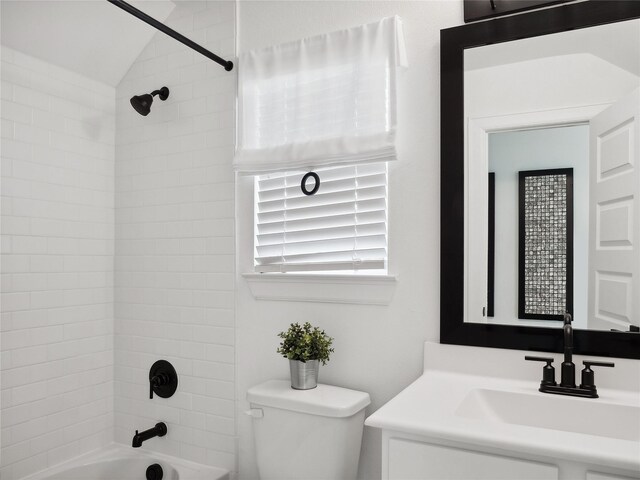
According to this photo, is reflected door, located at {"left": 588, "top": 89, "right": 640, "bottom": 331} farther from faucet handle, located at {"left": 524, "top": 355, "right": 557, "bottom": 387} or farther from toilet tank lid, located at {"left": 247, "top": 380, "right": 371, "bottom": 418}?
toilet tank lid, located at {"left": 247, "top": 380, "right": 371, "bottom": 418}

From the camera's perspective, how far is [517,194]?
1593 mm

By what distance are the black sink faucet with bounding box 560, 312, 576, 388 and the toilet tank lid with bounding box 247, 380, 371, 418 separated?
2.10 ft

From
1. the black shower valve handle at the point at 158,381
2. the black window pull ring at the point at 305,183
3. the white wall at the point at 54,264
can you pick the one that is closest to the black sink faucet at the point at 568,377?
the black window pull ring at the point at 305,183

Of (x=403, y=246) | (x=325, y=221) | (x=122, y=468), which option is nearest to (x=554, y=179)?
(x=403, y=246)

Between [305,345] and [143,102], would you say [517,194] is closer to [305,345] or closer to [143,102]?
[305,345]

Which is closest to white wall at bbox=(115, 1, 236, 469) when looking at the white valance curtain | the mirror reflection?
the white valance curtain

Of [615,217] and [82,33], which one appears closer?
[615,217]

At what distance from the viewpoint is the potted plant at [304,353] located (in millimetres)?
1779

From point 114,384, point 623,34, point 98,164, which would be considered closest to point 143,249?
point 98,164

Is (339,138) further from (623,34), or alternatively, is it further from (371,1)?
(623,34)

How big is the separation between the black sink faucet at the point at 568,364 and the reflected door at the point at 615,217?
0.11m

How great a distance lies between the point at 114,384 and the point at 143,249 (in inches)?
26.4

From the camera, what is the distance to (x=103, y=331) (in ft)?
7.91

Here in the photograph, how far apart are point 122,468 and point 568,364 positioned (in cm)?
190
